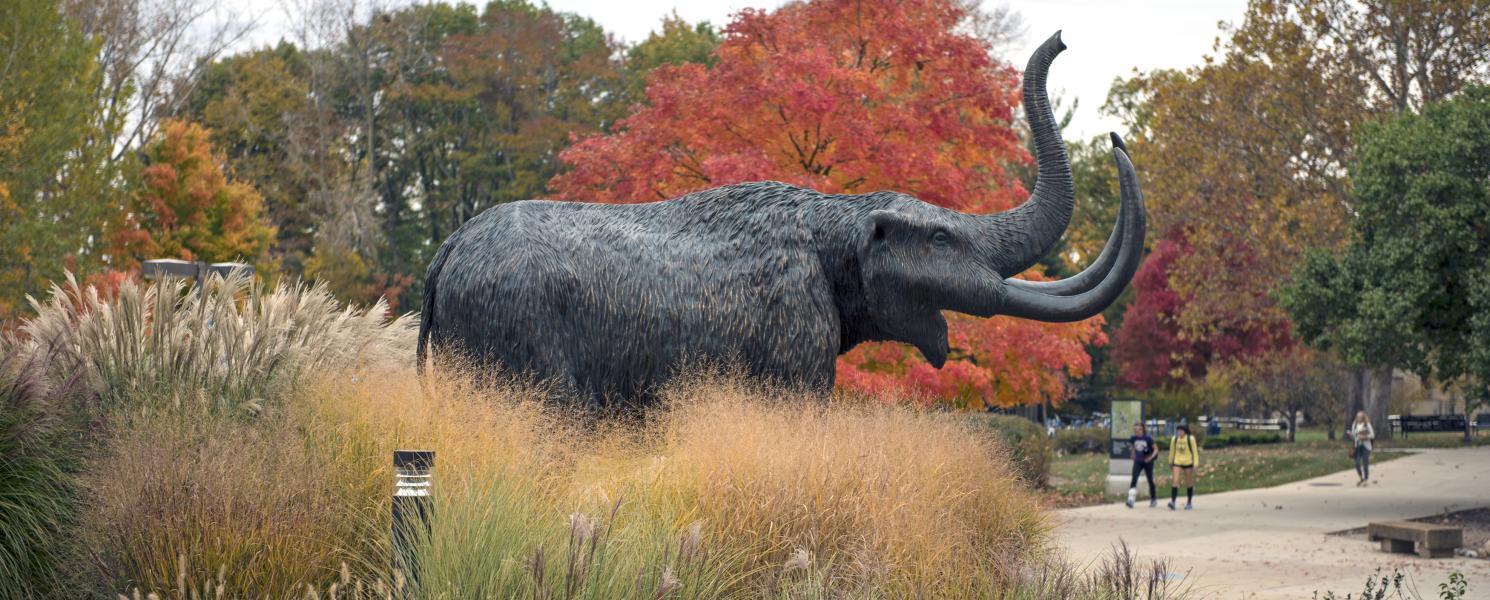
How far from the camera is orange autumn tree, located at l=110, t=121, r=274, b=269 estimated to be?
25250 mm

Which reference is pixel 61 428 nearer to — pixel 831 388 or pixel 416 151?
pixel 831 388

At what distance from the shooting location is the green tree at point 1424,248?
1448 cm

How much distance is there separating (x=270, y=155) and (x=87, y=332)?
3100 centimetres

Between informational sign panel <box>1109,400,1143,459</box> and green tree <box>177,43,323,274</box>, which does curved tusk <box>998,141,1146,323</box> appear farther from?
green tree <box>177,43,323,274</box>

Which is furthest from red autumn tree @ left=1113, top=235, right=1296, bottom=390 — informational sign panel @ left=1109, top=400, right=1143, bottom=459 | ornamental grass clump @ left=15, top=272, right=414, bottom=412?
ornamental grass clump @ left=15, top=272, right=414, bottom=412

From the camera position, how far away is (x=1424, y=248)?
14.7m

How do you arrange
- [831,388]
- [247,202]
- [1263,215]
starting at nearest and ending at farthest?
[831,388] → [1263,215] → [247,202]

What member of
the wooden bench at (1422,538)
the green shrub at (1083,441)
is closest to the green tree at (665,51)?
the green shrub at (1083,441)

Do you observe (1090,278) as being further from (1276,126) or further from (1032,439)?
(1276,126)

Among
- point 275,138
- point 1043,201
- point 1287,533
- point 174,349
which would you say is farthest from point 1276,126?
point 275,138

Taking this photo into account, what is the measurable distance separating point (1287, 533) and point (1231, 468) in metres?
11.1

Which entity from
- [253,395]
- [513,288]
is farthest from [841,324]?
[253,395]

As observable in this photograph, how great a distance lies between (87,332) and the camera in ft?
21.5

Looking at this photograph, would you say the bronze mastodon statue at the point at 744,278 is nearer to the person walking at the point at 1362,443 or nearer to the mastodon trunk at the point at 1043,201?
the mastodon trunk at the point at 1043,201
